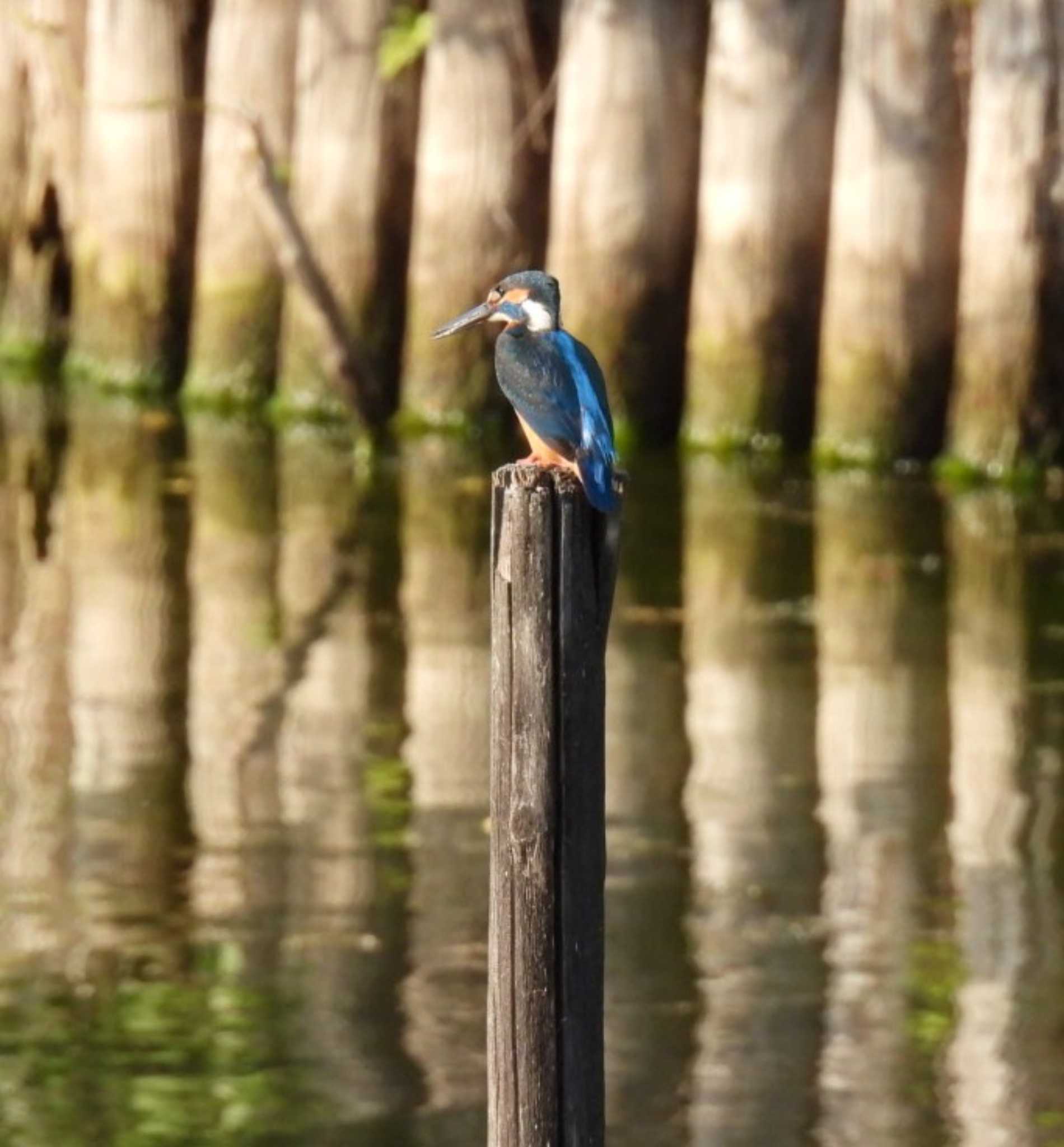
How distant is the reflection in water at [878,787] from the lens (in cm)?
573

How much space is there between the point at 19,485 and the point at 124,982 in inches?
219

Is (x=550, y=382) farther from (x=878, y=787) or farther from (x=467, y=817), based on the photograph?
(x=878, y=787)

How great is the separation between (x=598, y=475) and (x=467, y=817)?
3.30m

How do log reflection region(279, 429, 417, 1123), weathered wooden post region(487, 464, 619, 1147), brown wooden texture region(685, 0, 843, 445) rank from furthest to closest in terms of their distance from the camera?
brown wooden texture region(685, 0, 843, 445) → log reflection region(279, 429, 417, 1123) → weathered wooden post region(487, 464, 619, 1147)

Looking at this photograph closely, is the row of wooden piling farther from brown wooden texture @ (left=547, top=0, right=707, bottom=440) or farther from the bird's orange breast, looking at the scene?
the bird's orange breast

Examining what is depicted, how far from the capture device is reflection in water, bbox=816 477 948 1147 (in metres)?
5.73

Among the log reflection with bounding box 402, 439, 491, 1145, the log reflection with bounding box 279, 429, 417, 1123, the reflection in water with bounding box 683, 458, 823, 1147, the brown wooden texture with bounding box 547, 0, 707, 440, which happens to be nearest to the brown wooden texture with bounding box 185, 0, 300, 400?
the log reflection with bounding box 402, 439, 491, 1145

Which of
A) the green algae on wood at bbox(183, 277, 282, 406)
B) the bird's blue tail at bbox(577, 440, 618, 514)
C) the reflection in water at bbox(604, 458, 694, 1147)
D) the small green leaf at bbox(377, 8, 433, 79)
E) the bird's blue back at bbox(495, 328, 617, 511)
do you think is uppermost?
the small green leaf at bbox(377, 8, 433, 79)

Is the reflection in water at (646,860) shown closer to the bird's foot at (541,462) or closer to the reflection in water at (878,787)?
the reflection in water at (878,787)

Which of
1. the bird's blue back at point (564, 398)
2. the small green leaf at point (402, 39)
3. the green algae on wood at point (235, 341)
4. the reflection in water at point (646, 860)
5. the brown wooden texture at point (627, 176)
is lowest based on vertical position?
the reflection in water at point (646, 860)

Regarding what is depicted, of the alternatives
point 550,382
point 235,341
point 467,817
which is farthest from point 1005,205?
point 550,382

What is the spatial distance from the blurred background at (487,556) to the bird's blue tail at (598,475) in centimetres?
184

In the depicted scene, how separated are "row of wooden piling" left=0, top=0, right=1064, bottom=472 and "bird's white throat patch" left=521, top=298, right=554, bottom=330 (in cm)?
667

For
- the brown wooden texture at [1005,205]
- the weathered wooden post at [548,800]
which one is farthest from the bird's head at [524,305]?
the brown wooden texture at [1005,205]
